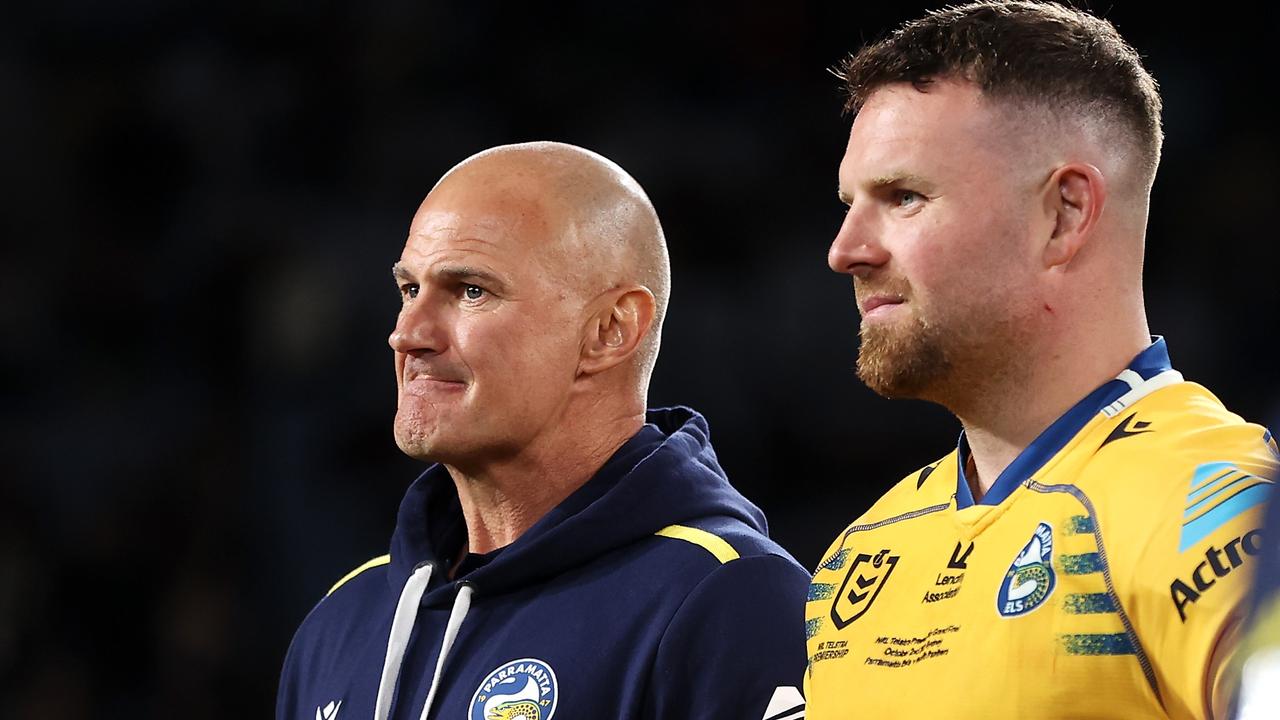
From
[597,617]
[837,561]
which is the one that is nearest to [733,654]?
[597,617]

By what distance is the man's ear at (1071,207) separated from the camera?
5.38ft

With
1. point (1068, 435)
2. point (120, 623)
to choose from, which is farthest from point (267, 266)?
point (1068, 435)

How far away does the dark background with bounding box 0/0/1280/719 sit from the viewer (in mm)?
4332

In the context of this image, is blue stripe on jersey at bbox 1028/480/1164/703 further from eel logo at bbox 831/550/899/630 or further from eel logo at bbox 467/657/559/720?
eel logo at bbox 467/657/559/720

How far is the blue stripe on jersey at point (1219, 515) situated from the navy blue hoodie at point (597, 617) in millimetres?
794

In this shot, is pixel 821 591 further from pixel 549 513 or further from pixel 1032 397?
pixel 549 513

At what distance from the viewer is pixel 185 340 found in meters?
4.86

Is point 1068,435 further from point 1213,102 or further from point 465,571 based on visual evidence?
point 1213,102

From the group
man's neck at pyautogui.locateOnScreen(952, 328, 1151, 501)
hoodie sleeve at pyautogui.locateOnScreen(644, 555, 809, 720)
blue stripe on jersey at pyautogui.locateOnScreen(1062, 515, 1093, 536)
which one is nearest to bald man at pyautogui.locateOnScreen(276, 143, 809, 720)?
hoodie sleeve at pyautogui.locateOnScreen(644, 555, 809, 720)

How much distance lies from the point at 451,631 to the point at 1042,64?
1200 millimetres

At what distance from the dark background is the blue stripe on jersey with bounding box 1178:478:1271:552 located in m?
2.68

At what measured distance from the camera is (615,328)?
2.50m

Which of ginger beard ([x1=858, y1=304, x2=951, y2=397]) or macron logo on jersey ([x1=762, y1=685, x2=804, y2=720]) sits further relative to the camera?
macron logo on jersey ([x1=762, y1=685, x2=804, y2=720])

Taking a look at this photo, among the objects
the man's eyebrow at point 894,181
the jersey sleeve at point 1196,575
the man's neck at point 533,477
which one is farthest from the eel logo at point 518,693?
the jersey sleeve at point 1196,575
